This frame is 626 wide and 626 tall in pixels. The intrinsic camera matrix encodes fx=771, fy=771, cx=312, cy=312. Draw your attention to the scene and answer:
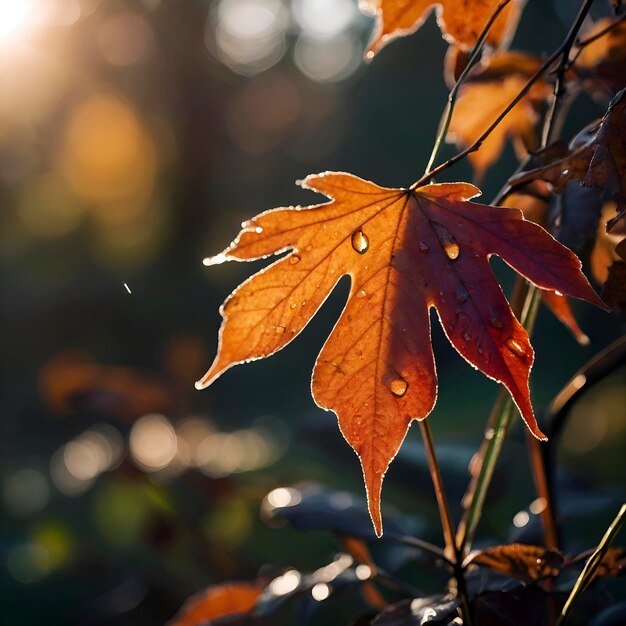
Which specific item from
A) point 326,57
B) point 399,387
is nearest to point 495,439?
point 399,387

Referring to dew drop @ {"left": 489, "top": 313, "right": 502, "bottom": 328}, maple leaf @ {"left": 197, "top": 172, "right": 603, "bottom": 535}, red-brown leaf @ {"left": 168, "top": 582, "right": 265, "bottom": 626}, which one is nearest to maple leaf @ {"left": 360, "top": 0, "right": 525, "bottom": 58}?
maple leaf @ {"left": 197, "top": 172, "right": 603, "bottom": 535}

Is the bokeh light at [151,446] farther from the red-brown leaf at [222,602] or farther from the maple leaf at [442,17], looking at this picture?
the maple leaf at [442,17]

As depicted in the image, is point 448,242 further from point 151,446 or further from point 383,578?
point 151,446

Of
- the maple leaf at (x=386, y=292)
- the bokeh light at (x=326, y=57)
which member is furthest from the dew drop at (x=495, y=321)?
the bokeh light at (x=326, y=57)

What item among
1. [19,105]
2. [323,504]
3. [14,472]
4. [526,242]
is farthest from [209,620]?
[19,105]

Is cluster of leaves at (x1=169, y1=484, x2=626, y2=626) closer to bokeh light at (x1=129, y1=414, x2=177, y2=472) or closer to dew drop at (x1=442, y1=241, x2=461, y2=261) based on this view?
dew drop at (x1=442, y1=241, x2=461, y2=261)
